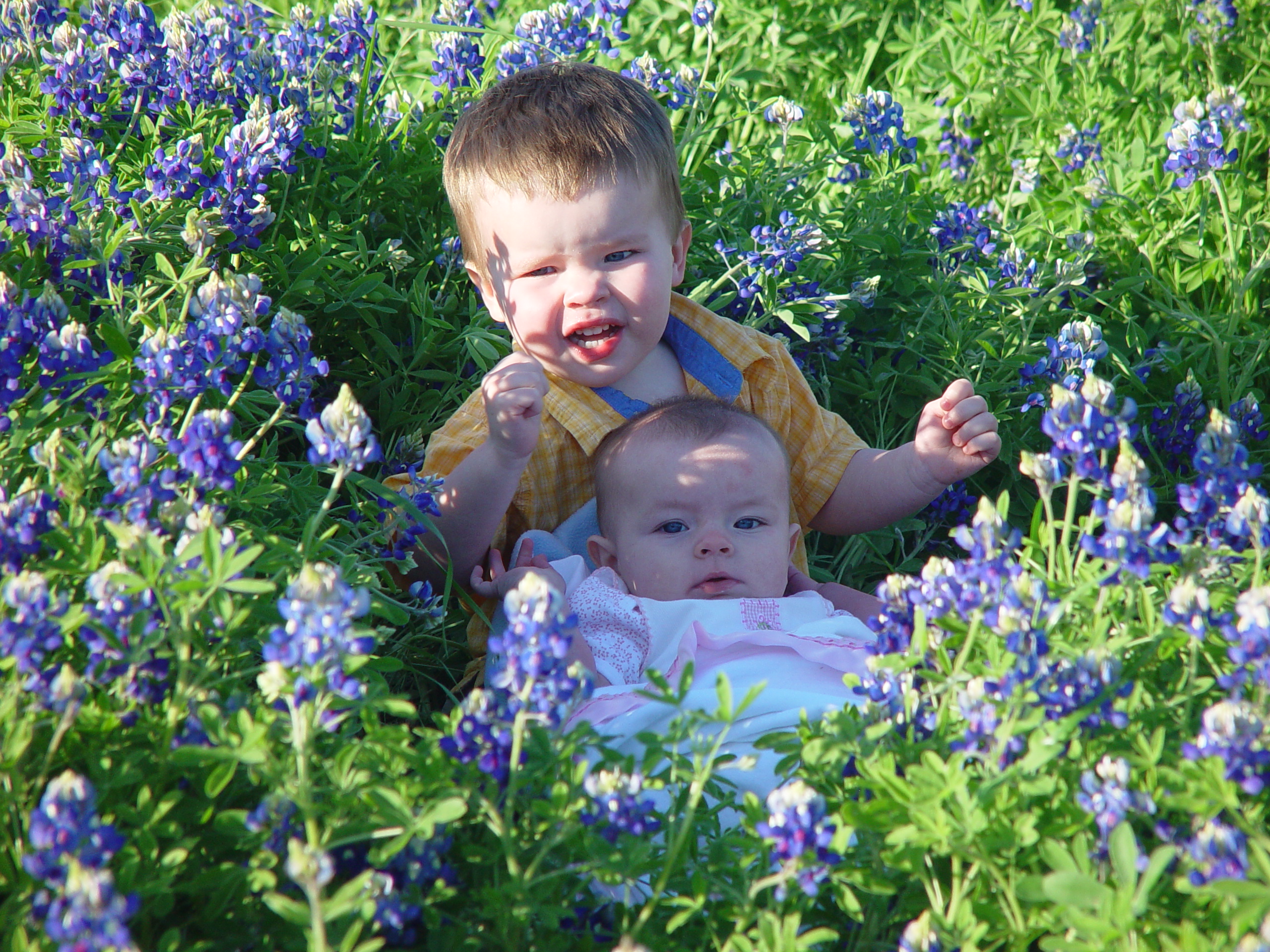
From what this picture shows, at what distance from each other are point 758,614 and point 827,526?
28.8 inches

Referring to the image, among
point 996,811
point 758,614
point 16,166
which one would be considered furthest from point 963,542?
point 16,166

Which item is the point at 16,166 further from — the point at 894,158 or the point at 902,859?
the point at 894,158

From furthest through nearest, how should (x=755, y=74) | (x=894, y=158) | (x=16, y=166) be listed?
(x=755, y=74) < (x=894, y=158) < (x=16, y=166)

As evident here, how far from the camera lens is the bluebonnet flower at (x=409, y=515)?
2.21 metres

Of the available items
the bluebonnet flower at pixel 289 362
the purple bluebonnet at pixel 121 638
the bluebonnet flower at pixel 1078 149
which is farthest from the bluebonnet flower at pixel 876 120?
the purple bluebonnet at pixel 121 638

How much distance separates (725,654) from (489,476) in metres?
0.59

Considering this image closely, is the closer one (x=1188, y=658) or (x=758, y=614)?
(x=1188, y=658)

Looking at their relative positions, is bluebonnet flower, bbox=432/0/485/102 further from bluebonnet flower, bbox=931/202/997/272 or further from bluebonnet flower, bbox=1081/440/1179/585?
bluebonnet flower, bbox=1081/440/1179/585

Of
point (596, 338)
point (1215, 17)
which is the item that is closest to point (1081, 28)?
point (1215, 17)

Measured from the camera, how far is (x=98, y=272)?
2.31m

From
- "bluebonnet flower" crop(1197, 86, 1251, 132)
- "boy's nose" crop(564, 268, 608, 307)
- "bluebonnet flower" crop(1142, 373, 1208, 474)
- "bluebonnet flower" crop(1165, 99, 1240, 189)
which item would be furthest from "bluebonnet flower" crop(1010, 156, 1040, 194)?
"boy's nose" crop(564, 268, 608, 307)

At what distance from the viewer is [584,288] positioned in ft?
A: 8.27

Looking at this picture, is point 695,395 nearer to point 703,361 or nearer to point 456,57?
point 703,361

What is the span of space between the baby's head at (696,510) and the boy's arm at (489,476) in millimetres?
256
